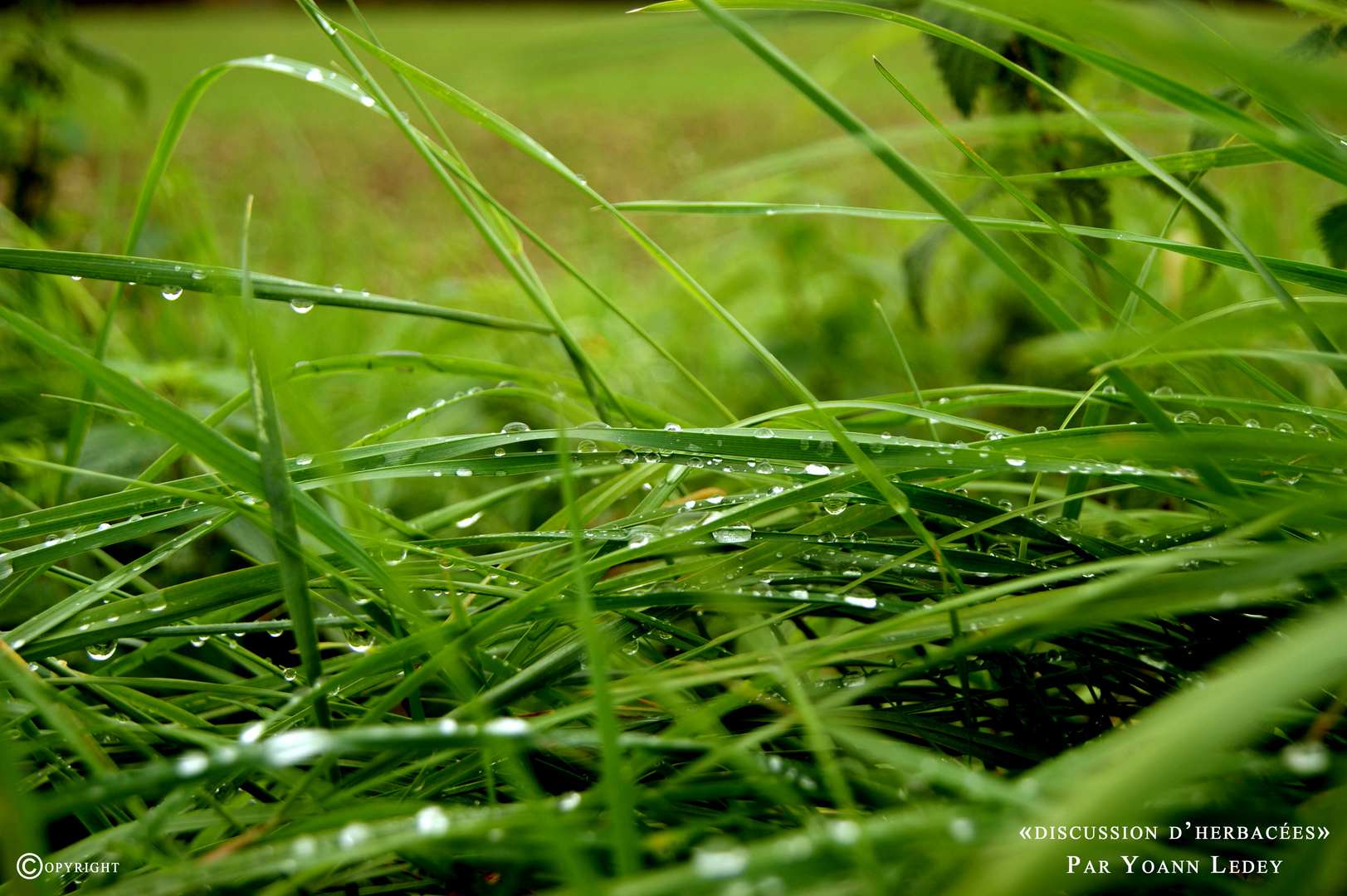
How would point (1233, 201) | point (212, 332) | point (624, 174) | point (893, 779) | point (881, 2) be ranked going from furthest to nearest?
point (624, 174), point (1233, 201), point (212, 332), point (881, 2), point (893, 779)

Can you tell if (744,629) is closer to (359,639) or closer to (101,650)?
(359,639)

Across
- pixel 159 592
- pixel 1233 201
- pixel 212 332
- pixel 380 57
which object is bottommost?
pixel 159 592

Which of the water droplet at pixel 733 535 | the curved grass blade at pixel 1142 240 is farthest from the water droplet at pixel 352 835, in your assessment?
the curved grass blade at pixel 1142 240

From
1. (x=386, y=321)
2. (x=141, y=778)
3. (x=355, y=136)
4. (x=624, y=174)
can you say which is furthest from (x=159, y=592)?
(x=355, y=136)

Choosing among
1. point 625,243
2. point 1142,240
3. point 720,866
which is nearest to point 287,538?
point 720,866

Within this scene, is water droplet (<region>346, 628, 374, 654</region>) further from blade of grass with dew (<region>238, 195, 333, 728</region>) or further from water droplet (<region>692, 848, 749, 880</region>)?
water droplet (<region>692, 848, 749, 880</region>)

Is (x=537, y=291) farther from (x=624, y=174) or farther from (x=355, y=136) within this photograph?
(x=355, y=136)
